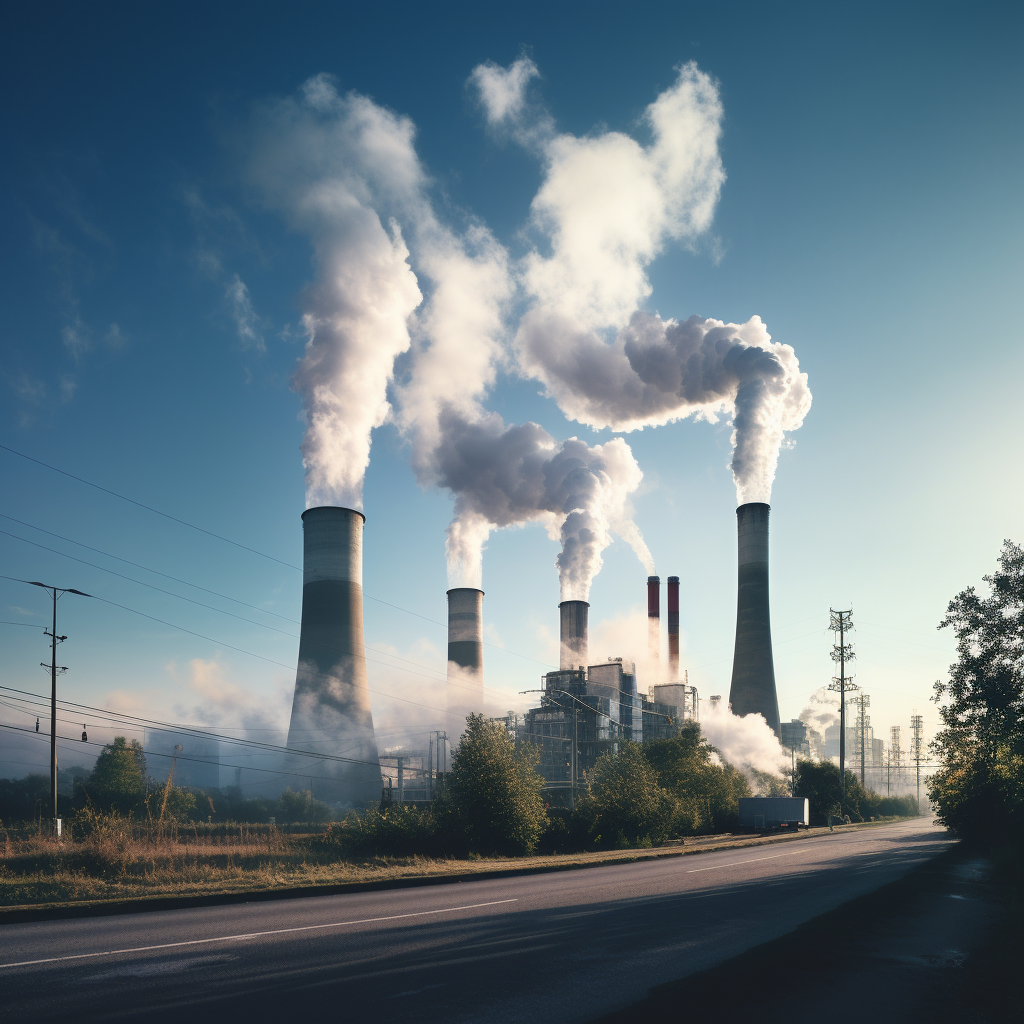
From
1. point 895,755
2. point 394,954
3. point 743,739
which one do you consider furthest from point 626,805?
point 895,755

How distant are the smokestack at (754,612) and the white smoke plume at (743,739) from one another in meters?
1.71

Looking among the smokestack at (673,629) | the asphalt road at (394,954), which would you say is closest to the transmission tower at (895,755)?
the smokestack at (673,629)

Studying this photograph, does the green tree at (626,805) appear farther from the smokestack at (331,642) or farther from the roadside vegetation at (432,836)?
the smokestack at (331,642)

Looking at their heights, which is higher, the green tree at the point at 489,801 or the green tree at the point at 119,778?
the green tree at the point at 489,801

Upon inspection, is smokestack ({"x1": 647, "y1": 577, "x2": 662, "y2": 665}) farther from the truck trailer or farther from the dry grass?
the dry grass

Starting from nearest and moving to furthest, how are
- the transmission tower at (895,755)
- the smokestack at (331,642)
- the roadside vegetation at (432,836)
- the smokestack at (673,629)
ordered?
the roadside vegetation at (432,836)
the smokestack at (331,642)
the smokestack at (673,629)
the transmission tower at (895,755)

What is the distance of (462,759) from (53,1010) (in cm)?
1797

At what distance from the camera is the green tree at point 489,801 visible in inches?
862

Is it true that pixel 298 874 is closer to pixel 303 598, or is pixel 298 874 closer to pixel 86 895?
pixel 86 895

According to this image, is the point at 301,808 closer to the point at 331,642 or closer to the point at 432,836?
the point at 331,642

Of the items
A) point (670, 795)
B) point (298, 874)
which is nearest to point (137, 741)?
point (670, 795)

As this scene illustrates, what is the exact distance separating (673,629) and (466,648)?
17728 mm

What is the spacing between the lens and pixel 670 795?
3117cm

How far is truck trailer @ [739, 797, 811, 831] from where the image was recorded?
43.8 metres
